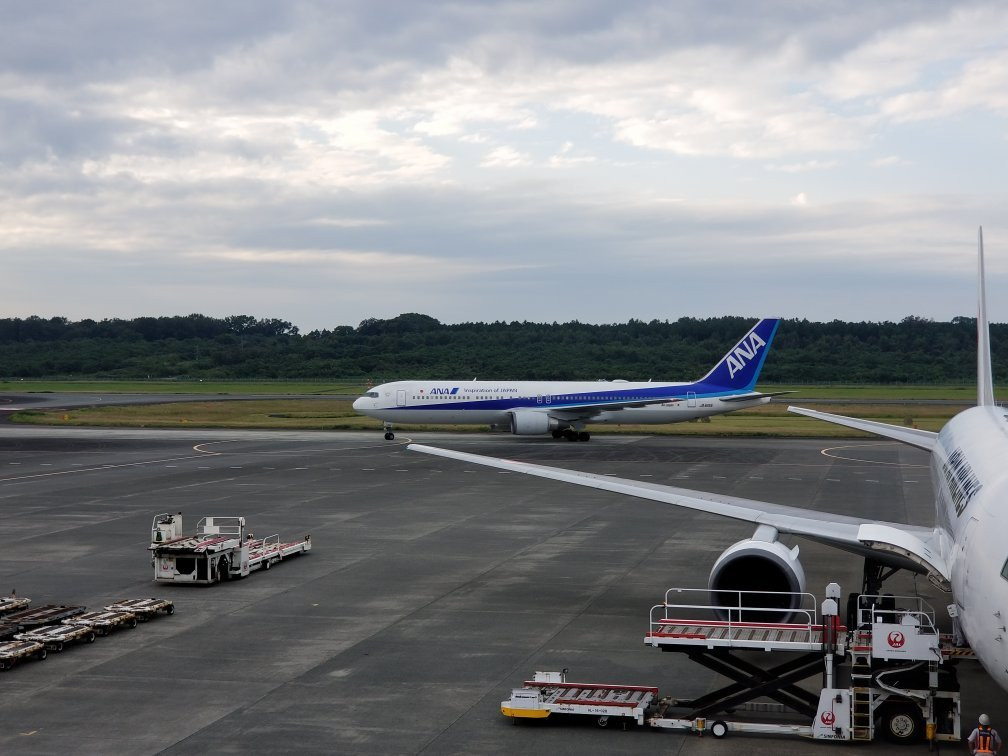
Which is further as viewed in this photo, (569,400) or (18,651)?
(569,400)

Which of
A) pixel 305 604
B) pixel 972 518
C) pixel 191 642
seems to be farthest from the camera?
pixel 305 604

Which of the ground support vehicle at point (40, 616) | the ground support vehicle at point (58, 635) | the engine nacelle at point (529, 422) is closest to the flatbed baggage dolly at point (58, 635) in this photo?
the ground support vehicle at point (58, 635)

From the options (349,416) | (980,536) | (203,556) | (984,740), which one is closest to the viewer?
(984,740)

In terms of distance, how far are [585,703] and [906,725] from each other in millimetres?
4057

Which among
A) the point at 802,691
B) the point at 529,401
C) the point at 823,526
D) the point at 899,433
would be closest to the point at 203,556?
the point at 823,526

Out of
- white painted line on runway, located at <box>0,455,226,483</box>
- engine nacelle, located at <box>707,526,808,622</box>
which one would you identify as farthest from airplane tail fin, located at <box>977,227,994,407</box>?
white painted line on runway, located at <box>0,455,226,483</box>

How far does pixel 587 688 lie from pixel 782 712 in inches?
106

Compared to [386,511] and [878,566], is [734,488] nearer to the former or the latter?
[386,511]

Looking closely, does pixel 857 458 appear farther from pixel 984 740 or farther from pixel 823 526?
pixel 984 740

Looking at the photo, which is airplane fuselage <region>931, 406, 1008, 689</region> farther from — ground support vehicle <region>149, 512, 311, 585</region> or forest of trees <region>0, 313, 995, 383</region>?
forest of trees <region>0, 313, 995, 383</region>

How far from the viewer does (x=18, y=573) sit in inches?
922

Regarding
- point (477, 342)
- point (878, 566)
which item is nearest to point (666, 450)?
point (878, 566)

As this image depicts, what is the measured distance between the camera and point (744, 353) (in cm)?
6234

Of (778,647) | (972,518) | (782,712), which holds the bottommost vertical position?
(782,712)
